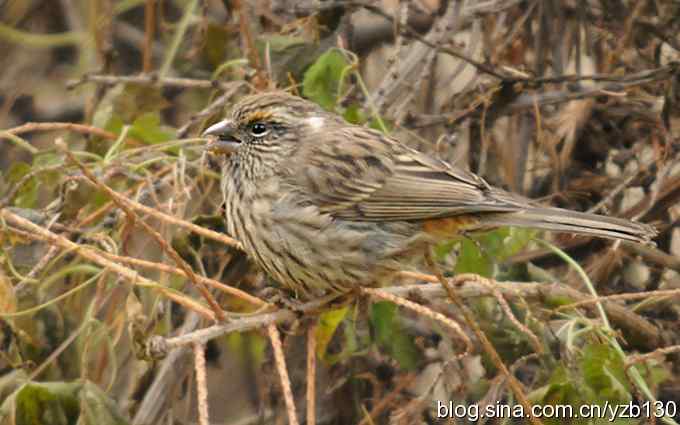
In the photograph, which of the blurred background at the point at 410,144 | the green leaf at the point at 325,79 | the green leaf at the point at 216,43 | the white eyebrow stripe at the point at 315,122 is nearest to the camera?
the blurred background at the point at 410,144

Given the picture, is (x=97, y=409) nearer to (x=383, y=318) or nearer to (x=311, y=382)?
(x=311, y=382)

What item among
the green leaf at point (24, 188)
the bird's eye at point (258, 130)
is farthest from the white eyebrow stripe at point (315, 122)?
the green leaf at point (24, 188)

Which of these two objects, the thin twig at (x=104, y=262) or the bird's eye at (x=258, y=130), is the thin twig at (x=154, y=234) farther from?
the bird's eye at (x=258, y=130)

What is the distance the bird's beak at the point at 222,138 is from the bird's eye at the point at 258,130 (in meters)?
0.06

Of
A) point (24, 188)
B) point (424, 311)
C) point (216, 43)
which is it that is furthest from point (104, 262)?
point (216, 43)

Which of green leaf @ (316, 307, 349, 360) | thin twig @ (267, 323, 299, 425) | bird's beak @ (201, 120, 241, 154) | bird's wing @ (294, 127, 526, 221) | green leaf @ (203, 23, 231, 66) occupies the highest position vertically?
green leaf @ (203, 23, 231, 66)

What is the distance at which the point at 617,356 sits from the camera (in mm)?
3293

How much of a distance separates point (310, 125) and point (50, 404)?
1.31 meters

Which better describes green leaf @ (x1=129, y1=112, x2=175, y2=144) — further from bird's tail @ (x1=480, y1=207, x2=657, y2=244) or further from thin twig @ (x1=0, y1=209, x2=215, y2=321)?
bird's tail @ (x1=480, y1=207, x2=657, y2=244)

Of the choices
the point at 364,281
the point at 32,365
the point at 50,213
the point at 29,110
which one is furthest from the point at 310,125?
the point at 29,110

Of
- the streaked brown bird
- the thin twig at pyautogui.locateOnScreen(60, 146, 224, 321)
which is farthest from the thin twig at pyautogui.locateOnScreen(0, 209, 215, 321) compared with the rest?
the streaked brown bird

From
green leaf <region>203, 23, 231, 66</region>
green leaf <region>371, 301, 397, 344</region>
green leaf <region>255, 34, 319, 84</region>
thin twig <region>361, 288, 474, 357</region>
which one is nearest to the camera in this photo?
thin twig <region>361, 288, 474, 357</region>

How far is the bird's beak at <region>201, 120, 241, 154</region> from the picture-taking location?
3.92 meters

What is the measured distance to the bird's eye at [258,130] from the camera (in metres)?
3.99
